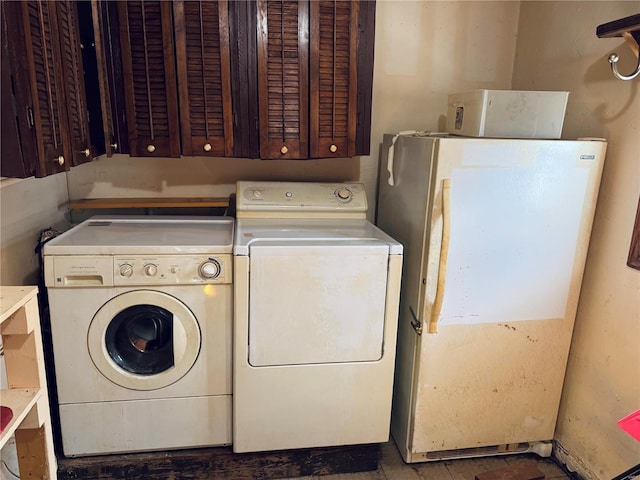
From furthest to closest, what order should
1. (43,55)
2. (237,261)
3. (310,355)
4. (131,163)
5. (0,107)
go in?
(131,163) → (310,355) → (237,261) → (43,55) → (0,107)

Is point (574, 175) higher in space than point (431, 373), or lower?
higher

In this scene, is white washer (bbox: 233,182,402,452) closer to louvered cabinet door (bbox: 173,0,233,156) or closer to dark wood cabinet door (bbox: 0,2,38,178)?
louvered cabinet door (bbox: 173,0,233,156)

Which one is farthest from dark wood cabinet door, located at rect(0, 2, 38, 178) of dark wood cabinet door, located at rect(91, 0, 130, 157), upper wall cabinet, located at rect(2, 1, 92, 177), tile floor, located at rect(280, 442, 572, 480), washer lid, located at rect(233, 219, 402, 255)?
tile floor, located at rect(280, 442, 572, 480)

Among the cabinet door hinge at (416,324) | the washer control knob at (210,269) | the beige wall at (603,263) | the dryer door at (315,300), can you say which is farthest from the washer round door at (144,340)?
the beige wall at (603,263)

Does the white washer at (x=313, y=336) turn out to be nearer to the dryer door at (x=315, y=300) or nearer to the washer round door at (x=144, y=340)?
the dryer door at (x=315, y=300)

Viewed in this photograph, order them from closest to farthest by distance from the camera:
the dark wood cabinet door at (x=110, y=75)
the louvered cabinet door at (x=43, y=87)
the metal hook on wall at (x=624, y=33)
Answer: the louvered cabinet door at (x=43, y=87)
the metal hook on wall at (x=624, y=33)
the dark wood cabinet door at (x=110, y=75)

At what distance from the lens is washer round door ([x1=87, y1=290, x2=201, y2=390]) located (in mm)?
1893

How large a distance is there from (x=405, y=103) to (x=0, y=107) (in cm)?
194

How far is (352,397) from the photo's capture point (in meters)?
2.07

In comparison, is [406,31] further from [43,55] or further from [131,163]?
[43,55]

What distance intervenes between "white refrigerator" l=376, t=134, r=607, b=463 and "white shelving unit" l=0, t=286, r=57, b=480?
141 cm

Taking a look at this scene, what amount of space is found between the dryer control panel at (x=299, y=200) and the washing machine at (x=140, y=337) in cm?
33

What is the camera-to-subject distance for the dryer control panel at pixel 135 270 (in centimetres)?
182

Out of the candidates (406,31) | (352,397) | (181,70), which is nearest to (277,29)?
(181,70)
